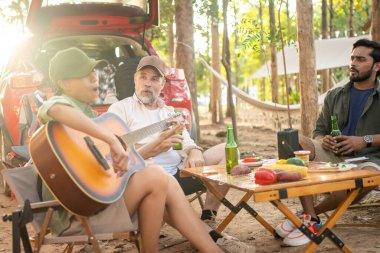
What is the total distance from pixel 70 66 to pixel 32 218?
2.57 feet

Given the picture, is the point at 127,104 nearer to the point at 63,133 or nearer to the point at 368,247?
the point at 63,133

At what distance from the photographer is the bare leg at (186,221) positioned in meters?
3.04

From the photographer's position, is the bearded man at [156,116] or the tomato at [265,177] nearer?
the tomato at [265,177]

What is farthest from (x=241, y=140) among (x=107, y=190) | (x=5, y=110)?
(x=107, y=190)

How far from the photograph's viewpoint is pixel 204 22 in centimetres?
1423

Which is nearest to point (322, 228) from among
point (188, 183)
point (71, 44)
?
point (188, 183)

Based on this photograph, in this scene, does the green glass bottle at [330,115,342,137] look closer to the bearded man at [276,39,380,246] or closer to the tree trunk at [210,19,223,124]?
the bearded man at [276,39,380,246]

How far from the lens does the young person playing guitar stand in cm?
287

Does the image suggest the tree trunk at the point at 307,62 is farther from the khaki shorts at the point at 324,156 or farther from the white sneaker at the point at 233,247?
the white sneaker at the point at 233,247

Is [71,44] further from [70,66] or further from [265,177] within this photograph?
[265,177]

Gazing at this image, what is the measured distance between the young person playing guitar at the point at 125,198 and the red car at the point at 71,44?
2.14 metres

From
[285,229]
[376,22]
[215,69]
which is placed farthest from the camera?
[215,69]

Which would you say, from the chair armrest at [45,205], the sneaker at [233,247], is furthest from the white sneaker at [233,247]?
the chair armrest at [45,205]

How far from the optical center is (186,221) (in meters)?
3.06
